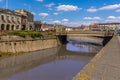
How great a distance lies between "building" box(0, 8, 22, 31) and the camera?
65688 millimetres

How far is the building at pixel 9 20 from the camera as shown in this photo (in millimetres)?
65688

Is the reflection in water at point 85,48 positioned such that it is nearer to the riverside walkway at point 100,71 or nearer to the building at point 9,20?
the building at point 9,20

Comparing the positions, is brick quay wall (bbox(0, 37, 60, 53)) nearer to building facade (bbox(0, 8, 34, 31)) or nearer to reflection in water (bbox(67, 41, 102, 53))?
reflection in water (bbox(67, 41, 102, 53))

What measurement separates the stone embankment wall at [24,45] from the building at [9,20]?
14.3m

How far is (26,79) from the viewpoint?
23.3 meters

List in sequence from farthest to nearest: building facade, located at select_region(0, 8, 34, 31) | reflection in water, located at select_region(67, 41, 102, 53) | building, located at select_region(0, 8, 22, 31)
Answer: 1. building facade, located at select_region(0, 8, 34, 31)
2. building, located at select_region(0, 8, 22, 31)
3. reflection in water, located at select_region(67, 41, 102, 53)

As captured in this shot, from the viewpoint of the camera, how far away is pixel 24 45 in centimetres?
5003

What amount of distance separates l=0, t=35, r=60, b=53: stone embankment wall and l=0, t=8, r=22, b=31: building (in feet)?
47.1

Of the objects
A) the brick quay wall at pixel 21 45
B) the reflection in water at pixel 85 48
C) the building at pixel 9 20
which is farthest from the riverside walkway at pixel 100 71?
the building at pixel 9 20

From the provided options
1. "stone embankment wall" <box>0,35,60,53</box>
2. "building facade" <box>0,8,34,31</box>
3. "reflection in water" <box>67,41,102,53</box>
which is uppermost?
"building facade" <box>0,8,34,31</box>

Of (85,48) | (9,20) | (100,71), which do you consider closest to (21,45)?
(9,20)

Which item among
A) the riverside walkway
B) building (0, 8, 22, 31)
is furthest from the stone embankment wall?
the riverside walkway

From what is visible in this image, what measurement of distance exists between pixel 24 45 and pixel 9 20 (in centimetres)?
2320

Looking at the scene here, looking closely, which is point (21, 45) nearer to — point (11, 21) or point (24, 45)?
point (24, 45)
